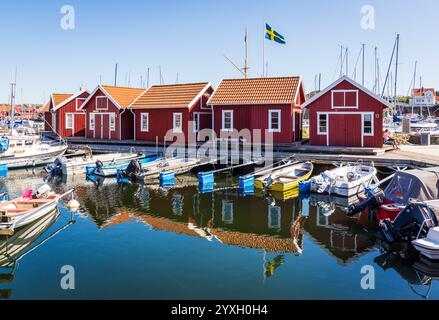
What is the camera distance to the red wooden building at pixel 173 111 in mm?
32500

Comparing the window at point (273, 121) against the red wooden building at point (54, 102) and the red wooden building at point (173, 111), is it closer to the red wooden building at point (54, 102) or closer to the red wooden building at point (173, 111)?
the red wooden building at point (173, 111)

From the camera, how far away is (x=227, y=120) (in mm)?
31156

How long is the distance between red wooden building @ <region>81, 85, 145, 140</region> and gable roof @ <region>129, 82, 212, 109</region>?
5.70ft

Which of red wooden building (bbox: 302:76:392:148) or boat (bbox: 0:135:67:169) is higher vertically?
red wooden building (bbox: 302:76:392:148)

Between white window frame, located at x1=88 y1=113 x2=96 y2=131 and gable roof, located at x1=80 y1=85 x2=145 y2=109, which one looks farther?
white window frame, located at x1=88 y1=113 x2=96 y2=131

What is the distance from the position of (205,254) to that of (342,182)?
9.76 meters

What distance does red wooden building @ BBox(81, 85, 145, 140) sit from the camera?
120ft

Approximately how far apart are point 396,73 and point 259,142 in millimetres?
28454

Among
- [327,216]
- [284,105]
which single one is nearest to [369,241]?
[327,216]

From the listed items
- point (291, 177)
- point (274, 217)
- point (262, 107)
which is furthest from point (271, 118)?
point (274, 217)

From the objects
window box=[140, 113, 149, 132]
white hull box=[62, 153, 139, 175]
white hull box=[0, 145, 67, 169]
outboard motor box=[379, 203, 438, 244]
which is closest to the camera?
outboard motor box=[379, 203, 438, 244]

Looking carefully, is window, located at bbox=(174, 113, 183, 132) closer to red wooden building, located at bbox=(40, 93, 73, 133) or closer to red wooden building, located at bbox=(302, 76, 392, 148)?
red wooden building, located at bbox=(302, 76, 392, 148)

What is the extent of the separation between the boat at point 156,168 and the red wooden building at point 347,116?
8956mm

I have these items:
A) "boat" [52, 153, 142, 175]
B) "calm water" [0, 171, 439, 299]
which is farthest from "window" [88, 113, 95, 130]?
"calm water" [0, 171, 439, 299]
